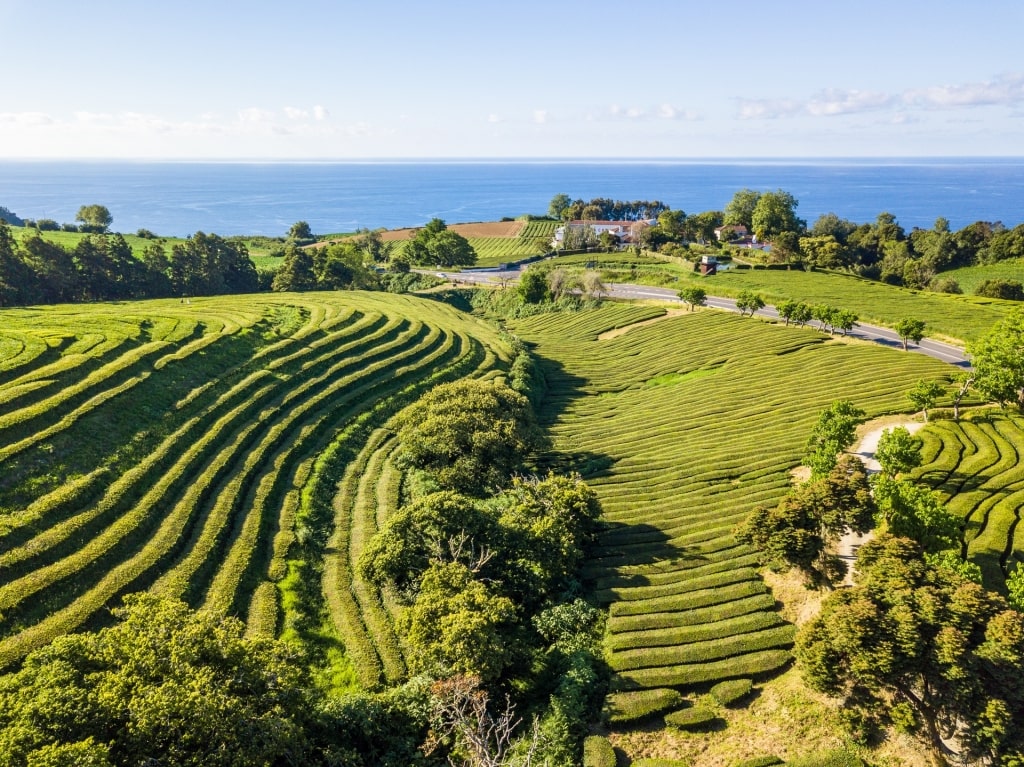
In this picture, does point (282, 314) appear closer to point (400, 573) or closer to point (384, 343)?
point (384, 343)

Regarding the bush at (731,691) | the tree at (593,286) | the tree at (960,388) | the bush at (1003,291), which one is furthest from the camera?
the tree at (593,286)

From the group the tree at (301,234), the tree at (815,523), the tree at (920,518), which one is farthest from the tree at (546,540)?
the tree at (301,234)

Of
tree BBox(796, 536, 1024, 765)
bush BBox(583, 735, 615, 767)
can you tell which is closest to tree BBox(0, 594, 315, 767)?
bush BBox(583, 735, 615, 767)

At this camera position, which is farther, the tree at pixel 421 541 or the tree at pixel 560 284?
the tree at pixel 560 284

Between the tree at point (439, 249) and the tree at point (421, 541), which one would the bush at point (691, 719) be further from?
the tree at point (439, 249)

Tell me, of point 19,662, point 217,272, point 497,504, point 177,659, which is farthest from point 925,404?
point 217,272

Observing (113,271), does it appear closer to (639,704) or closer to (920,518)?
(639,704)

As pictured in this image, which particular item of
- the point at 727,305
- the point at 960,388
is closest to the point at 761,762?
the point at 960,388
